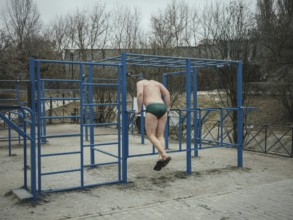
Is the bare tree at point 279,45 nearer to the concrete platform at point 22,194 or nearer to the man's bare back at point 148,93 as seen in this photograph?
the man's bare back at point 148,93

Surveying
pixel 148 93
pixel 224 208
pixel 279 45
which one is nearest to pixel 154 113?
pixel 148 93

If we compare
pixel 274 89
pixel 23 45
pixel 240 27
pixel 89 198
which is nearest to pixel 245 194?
pixel 89 198

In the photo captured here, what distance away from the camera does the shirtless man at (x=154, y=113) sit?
225 inches

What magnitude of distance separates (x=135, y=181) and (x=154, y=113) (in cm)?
143

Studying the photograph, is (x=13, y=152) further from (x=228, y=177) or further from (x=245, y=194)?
(x=245, y=194)

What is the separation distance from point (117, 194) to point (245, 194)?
2.09 metres

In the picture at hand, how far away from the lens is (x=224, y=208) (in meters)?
4.83

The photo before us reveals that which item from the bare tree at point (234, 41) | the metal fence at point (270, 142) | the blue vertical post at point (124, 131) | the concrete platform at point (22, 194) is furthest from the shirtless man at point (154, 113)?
the bare tree at point (234, 41)

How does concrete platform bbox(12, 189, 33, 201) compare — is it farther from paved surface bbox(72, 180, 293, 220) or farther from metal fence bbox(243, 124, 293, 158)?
metal fence bbox(243, 124, 293, 158)

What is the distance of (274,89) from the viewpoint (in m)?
15.6

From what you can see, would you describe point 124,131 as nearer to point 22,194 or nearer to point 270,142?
point 22,194

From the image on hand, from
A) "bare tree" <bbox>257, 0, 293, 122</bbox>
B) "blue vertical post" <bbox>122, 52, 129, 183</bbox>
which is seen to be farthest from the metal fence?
"blue vertical post" <bbox>122, 52, 129, 183</bbox>

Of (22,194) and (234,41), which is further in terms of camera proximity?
(234,41)

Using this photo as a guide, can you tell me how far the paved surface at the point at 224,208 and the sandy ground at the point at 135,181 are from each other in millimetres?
219
